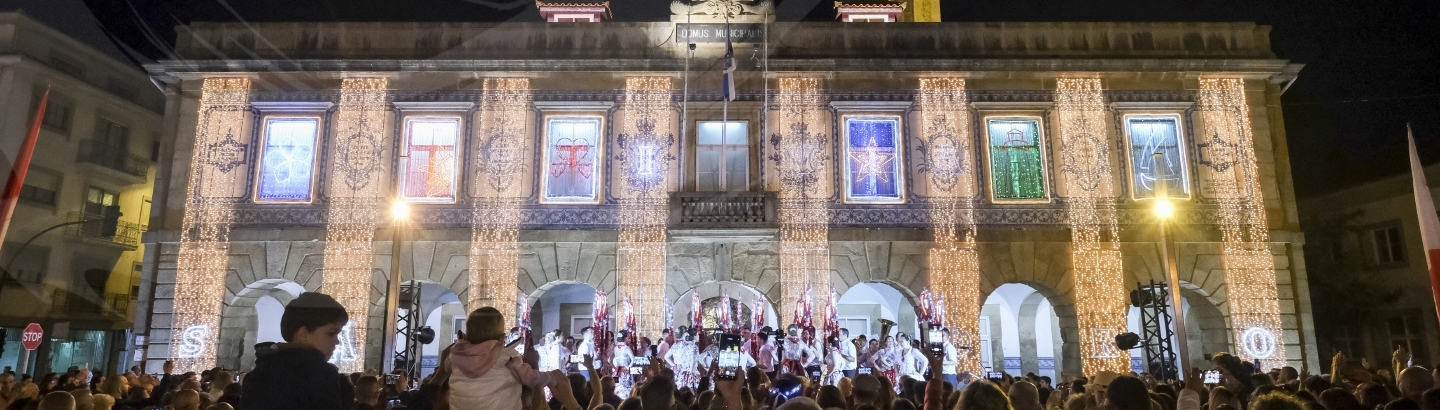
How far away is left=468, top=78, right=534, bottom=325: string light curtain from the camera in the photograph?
845 inches

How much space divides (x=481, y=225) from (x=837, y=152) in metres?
9.05

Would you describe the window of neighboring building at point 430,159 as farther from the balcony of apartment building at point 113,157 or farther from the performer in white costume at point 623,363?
the balcony of apartment building at point 113,157

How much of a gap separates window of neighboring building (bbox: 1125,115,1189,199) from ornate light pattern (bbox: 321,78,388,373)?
62.4 ft

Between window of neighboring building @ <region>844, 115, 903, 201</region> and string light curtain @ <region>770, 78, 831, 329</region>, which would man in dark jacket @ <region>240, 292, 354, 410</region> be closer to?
string light curtain @ <region>770, 78, 831, 329</region>

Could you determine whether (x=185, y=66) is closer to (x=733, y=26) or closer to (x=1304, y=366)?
(x=733, y=26)

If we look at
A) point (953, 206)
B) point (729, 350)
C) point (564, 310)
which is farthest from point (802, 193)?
point (564, 310)

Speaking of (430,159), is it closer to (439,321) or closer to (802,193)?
(439,321)

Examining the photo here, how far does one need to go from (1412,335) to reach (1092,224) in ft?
45.1

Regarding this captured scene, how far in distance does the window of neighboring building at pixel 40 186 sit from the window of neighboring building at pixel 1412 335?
4377 cm

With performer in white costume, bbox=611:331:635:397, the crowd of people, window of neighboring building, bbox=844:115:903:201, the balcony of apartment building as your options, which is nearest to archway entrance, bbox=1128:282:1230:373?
window of neighboring building, bbox=844:115:903:201

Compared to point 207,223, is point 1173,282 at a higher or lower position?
lower

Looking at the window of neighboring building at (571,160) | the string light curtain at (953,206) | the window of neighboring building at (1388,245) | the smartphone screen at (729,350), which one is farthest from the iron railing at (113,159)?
the window of neighboring building at (1388,245)

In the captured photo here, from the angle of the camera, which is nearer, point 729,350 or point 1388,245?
point 729,350

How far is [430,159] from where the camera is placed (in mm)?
22141
